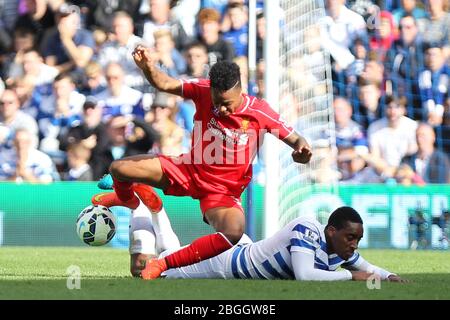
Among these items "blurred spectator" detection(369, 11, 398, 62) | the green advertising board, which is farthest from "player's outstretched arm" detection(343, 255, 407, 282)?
"blurred spectator" detection(369, 11, 398, 62)

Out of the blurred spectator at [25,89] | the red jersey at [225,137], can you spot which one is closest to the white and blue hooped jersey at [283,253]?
the red jersey at [225,137]

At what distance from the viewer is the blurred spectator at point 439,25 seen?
15.0 metres

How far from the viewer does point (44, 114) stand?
574 inches

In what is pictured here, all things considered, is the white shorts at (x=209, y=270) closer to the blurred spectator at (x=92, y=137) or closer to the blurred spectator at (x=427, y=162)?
A: the blurred spectator at (x=92, y=137)

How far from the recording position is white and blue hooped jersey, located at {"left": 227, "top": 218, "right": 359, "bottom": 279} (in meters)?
7.37

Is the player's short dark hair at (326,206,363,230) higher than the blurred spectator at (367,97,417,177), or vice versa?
the blurred spectator at (367,97,417,177)

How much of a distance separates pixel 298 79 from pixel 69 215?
150 inches

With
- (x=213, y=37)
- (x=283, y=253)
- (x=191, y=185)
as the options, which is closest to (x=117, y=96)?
(x=213, y=37)

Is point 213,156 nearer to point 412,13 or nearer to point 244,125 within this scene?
point 244,125

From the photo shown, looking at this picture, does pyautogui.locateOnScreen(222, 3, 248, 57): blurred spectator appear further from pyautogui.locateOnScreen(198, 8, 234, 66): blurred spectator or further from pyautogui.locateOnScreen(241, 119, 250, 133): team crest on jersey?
pyautogui.locateOnScreen(241, 119, 250, 133): team crest on jersey

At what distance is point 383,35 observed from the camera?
49.5 feet

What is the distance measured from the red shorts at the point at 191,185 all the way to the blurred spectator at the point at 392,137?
244 inches

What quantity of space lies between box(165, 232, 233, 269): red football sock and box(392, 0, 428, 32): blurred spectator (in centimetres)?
825

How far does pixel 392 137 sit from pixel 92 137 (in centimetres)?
399
